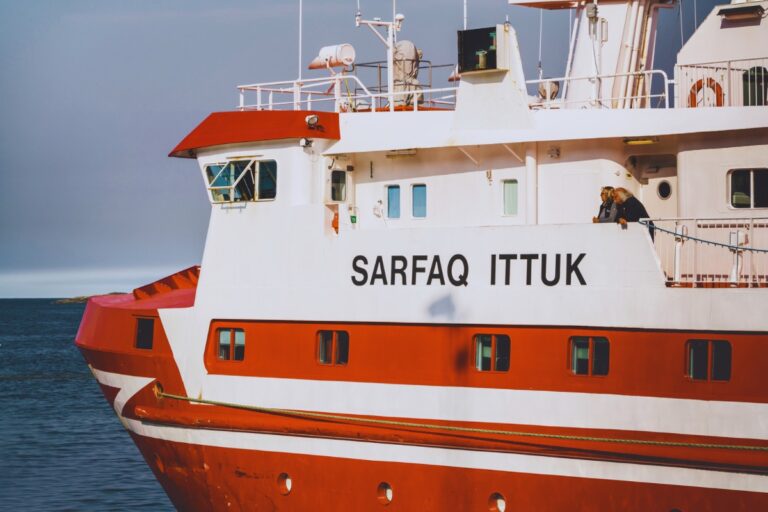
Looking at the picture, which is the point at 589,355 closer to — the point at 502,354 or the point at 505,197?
the point at 502,354

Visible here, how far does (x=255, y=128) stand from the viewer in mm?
15773

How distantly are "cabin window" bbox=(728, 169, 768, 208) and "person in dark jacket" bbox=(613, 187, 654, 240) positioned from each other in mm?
1064

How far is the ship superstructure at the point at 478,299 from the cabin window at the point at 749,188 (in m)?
0.04

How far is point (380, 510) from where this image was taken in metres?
14.5

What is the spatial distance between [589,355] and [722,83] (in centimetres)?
396

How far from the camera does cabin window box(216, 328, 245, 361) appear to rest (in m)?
15.5

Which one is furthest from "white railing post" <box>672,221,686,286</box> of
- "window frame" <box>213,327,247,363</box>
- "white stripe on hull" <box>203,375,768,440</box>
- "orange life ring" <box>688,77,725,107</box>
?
"window frame" <box>213,327,247,363</box>

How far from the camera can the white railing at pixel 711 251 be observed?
12.9 metres

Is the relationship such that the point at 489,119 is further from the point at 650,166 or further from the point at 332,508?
the point at 332,508

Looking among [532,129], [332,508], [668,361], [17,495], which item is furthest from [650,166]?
[17,495]

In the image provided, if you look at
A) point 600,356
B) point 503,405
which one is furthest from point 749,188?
point 503,405

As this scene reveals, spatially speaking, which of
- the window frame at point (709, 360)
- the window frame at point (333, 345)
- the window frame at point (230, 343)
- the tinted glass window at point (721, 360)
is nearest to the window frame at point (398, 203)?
the window frame at point (333, 345)

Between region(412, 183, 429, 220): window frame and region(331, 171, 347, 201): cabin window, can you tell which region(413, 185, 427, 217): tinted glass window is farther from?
region(331, 171, 347, 201): cabin window

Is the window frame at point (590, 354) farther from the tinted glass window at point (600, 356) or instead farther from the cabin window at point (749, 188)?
the cabin window at point (749, 188)
